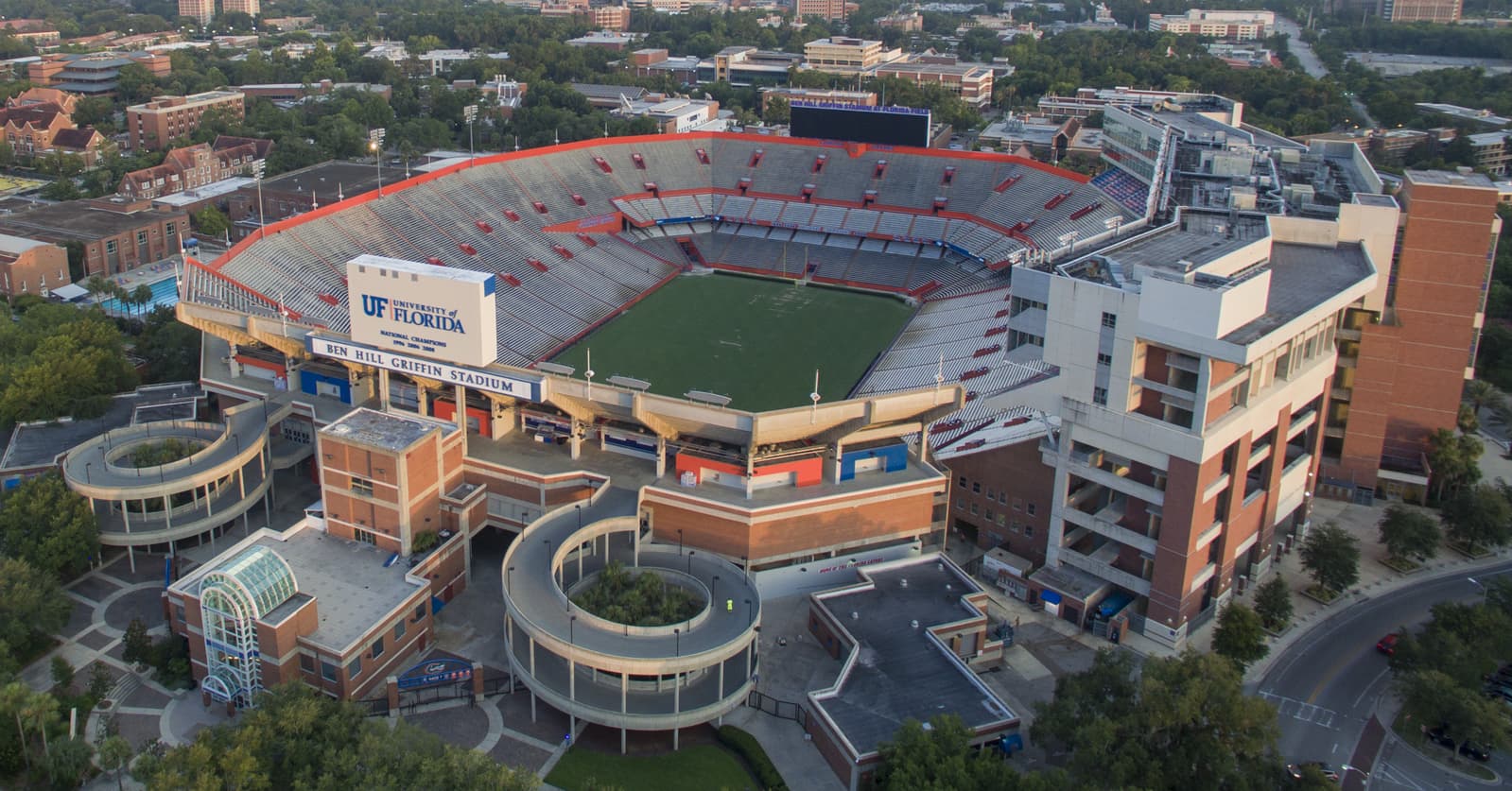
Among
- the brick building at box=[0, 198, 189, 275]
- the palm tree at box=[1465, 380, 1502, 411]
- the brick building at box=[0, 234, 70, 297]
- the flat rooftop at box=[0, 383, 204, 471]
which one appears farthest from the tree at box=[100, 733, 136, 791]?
the palm tree at box=[1465, 380, 1502, 411]

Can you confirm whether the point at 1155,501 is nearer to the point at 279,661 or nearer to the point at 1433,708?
the point at 1433,708

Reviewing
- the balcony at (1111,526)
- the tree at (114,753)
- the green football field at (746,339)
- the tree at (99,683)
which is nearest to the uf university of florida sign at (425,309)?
the tree at (99,683)

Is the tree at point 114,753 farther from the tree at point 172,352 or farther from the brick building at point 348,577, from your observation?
the tree at point 172,352

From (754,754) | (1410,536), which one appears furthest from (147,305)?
(1410,536)

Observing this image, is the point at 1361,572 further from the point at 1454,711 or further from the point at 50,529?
the point at 50,529

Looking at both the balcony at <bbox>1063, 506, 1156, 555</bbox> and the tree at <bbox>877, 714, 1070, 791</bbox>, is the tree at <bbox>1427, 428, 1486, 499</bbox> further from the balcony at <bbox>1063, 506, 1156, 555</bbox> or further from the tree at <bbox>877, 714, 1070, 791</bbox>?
the tree at <bbox>877, 714, 1070, 791</bbox>
